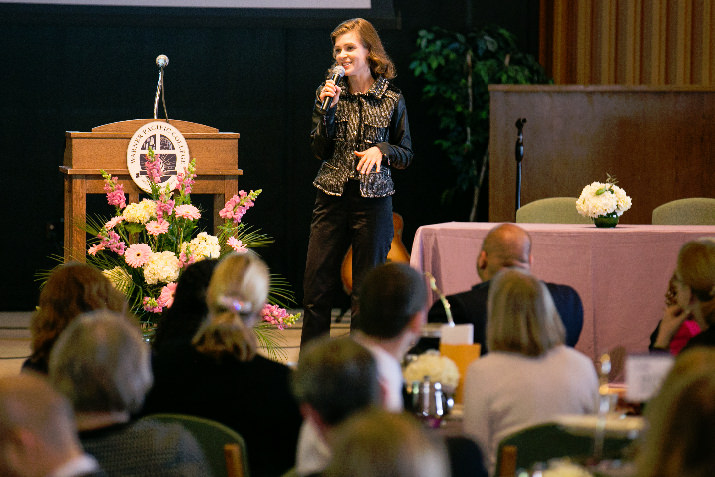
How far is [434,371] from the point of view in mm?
2416

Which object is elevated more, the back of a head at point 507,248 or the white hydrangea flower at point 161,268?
the back of a head at point 507,248

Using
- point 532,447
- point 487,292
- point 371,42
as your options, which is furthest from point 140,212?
point 532,447

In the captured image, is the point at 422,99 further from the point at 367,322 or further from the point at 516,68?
the point at 367,322

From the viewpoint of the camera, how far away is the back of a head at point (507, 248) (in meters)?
3.38

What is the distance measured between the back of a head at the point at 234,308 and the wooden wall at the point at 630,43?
531cm

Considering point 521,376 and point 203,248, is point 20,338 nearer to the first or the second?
point 203,248

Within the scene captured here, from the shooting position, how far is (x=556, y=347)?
2.44 m

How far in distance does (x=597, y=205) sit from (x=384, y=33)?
10.7ft

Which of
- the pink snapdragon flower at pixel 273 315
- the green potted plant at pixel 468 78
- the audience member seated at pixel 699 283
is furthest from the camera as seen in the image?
the green potted plant at pixel 468 78

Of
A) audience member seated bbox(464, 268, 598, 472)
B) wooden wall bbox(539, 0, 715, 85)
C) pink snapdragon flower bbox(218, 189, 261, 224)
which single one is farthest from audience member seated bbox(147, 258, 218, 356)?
wooden wall bbox(539, 0, 715, 85)

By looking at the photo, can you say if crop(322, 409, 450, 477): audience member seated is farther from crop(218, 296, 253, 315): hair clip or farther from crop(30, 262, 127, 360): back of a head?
crop(30, 262, 127, 360): back of a head

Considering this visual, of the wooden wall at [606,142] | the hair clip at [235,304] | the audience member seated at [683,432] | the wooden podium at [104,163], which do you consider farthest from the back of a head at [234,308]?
the wooden wall at [606,142]

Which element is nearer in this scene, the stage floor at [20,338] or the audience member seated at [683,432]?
the audience member seated at [683,432]

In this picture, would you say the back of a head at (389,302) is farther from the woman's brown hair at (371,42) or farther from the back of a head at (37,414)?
the woman's brown hair at (371,42)
